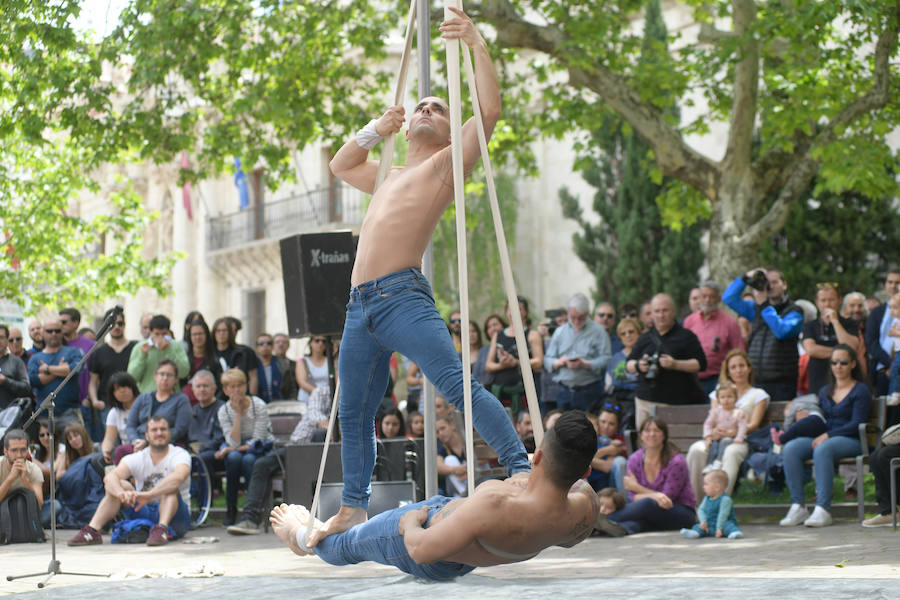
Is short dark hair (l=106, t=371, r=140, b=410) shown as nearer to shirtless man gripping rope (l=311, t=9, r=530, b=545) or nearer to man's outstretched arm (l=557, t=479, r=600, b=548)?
shirtless man gripping rope (l=311, t=9, r=530, b=545)

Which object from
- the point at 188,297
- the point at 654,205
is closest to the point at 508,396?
the point at 654,205

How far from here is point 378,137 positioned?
5.40m

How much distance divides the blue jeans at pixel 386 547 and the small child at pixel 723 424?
533 centimetres

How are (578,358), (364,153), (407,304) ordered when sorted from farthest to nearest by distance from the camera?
(578,358), (364,153), (407,304)

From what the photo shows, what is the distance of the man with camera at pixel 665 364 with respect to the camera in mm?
10234

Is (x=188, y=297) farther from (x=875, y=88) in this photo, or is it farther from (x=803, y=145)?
(x=875, y=88)

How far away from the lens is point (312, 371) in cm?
1205

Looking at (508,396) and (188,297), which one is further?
(188,297)

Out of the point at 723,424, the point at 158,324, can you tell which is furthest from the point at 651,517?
the point at 158,324

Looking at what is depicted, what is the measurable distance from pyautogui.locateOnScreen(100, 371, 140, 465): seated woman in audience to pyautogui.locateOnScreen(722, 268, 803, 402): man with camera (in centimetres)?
550

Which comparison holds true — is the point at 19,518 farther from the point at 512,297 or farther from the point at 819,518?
the point at 512,297

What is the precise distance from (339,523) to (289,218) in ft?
85.8

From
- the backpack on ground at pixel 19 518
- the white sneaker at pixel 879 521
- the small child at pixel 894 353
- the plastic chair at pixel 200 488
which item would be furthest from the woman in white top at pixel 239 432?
the small child at pixel 894 353

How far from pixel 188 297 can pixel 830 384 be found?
26.1 metres
